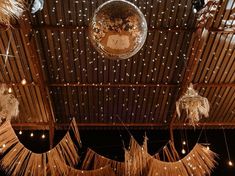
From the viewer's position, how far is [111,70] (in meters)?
5.91

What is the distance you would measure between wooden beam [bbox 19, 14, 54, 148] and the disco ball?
2302mm

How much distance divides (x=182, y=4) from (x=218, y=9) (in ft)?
1.66

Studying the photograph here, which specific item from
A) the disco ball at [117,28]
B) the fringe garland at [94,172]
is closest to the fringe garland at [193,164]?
the fringe garland at [94,172]

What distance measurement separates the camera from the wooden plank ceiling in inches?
198

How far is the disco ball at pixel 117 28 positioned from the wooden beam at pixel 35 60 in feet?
7.55

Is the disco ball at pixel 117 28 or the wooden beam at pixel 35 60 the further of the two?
the wooden beam at pixel 35 60

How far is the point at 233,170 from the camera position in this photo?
7.11 m

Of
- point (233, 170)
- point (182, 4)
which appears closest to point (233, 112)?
point (233, 170)

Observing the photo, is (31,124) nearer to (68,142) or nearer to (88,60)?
(88,60)

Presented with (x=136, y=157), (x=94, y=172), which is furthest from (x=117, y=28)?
(x=94, y=172)

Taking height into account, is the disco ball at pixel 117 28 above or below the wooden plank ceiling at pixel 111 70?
above

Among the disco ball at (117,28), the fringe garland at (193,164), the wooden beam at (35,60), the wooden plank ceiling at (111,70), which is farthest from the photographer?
the wooden plank ceiling at (111,70)

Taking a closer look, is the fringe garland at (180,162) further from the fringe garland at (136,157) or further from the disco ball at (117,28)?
the disco ball at (117,28)

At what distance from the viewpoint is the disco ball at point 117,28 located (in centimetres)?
265
